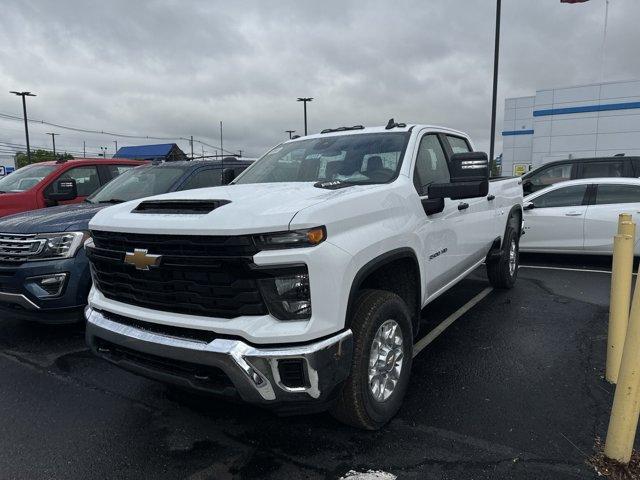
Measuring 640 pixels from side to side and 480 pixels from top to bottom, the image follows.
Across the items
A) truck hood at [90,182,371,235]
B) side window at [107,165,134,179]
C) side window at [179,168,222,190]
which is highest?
side window at [107,165,134,179]

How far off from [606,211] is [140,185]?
7.04 m

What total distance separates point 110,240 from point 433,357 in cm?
280

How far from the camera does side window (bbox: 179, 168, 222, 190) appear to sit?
5739 millimetres

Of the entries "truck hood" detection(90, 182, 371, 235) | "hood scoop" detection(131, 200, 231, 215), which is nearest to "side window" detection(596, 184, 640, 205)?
"truck hood" detection(90, 182, 371, 235)

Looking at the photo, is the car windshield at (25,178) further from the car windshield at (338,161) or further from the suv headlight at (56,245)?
the car windshield at (338,161)

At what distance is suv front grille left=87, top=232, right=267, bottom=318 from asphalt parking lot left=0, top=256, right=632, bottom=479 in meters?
0.90

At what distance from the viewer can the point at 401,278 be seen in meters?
3.38

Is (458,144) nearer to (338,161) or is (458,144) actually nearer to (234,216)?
(338,161)

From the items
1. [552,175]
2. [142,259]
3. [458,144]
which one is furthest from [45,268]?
[552,175]

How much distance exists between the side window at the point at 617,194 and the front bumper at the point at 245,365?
7.00 m

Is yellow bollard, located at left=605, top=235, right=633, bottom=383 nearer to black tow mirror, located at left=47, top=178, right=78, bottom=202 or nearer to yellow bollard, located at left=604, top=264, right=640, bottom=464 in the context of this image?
yellow bollard, located at left=604, top=264, right=640, bottom=464

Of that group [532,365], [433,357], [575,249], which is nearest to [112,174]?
[433,357]

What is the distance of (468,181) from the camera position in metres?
3.38

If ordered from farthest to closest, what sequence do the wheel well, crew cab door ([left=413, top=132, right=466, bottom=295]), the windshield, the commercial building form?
the commercial building → the windshield → crew cab door ([left=413, top=132, right=466, bottom=295]) → the wheel well
